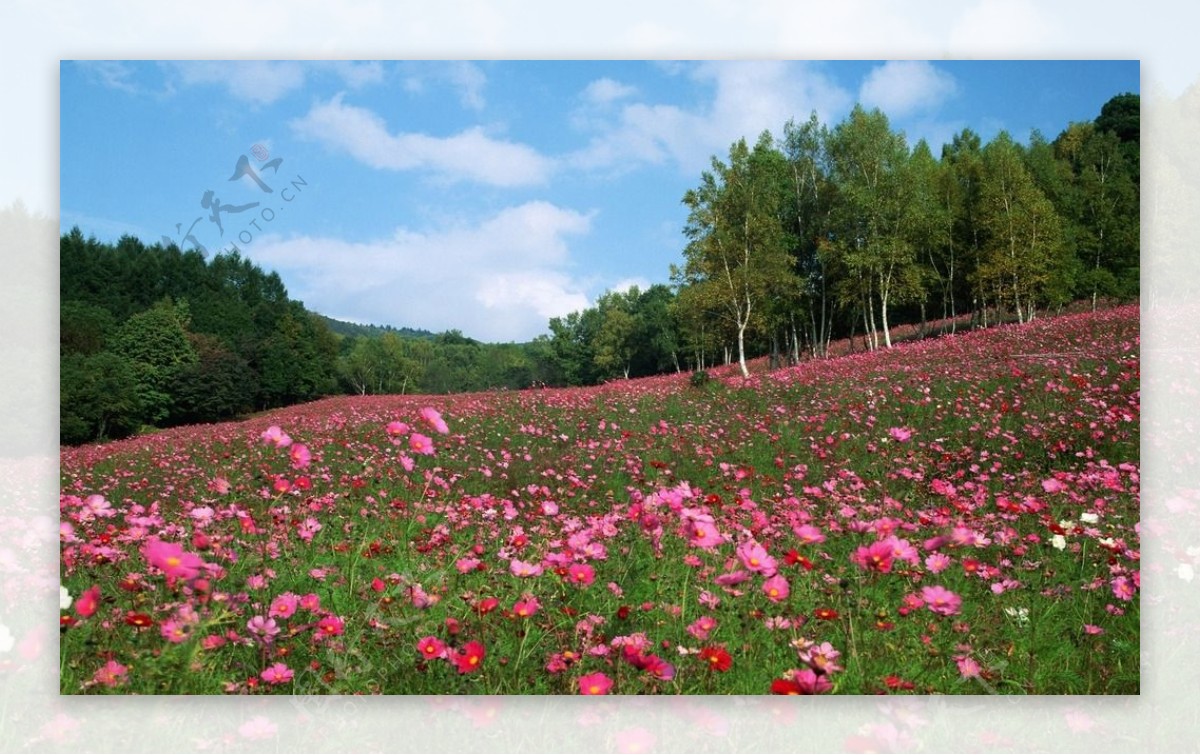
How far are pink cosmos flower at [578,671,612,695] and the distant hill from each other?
84.0 inches

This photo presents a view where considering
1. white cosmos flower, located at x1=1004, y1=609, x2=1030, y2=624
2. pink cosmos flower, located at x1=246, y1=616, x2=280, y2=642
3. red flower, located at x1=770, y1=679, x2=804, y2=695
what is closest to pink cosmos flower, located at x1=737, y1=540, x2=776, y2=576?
red flower, located at x1=770, y1=679, x2=804, y2=695

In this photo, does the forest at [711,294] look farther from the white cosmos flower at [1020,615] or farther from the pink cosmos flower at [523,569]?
the white cosmos flower at [1020,615]

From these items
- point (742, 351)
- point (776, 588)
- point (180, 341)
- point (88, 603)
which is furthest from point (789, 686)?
point (742, 351)

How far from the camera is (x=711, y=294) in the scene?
679cm

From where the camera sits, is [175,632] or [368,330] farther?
→ [368,330]

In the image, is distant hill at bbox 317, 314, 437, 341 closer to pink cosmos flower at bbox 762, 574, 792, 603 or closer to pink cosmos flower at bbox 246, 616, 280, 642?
pink cosmos flower at bbox 246, 616, 280, 642

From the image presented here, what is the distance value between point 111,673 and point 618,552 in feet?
5.17

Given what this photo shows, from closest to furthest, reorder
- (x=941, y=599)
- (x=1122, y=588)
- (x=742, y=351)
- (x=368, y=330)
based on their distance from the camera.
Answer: (x=941, y=599) → (x=1122, y=588) → (x=368, y=330) → (x=742, y=351)

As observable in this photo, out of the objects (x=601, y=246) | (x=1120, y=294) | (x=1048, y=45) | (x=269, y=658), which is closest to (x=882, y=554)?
(x=269, y=658)

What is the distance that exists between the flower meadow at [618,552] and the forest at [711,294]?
19 cm

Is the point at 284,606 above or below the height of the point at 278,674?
above

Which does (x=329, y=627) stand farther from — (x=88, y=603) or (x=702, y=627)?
(x=702, y=627)

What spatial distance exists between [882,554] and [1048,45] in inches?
118

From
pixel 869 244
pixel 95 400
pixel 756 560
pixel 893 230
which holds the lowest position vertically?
pixel 756 560
